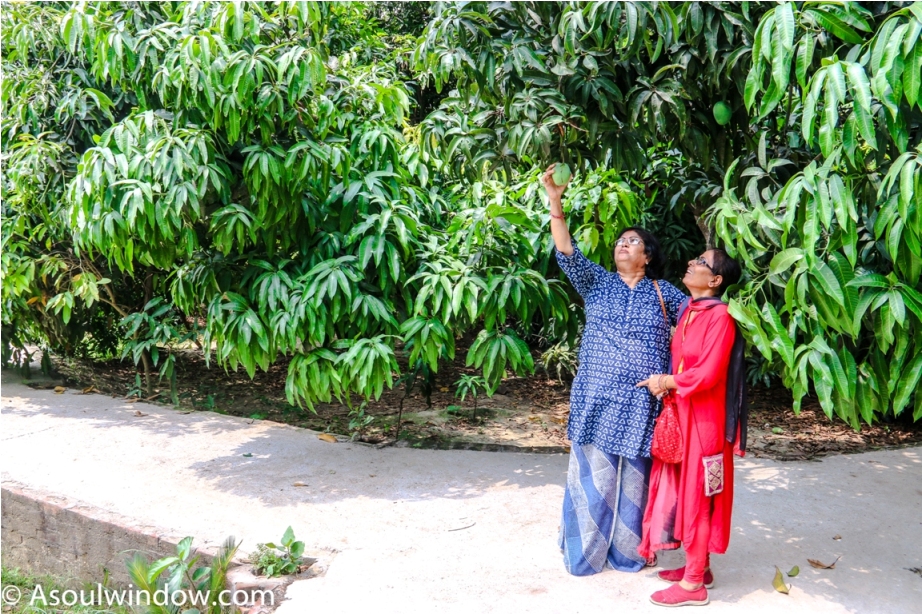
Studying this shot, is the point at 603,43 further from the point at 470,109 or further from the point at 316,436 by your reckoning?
the point at 316,436

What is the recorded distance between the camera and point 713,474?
296 centimetres

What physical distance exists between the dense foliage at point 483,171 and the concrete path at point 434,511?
24.7 inches

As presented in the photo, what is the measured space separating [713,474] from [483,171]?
171 cm

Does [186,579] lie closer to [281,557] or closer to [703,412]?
[281,557]

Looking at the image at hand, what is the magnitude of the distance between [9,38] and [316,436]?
3378 millimetres

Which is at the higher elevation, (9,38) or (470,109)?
(9,38)

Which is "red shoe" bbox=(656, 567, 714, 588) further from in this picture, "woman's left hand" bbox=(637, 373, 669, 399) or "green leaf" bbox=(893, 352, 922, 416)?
"green leaf" bbox=(893, 352, 922, 416)

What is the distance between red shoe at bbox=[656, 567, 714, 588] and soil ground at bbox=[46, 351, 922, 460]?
6.29 ft

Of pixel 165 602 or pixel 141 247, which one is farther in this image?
pixel 141 247

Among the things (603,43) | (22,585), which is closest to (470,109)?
(603,43)

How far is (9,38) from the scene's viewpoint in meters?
5.38

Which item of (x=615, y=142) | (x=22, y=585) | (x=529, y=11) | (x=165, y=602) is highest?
(x=529, y=11)

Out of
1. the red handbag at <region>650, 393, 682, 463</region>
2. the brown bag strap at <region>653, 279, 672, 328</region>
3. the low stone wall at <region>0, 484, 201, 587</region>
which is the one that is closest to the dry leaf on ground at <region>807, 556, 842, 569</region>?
the red handbag at <region>650, 393, 682, 463</region>

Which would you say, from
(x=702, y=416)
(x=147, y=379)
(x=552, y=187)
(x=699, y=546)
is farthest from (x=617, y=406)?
(x=147, y=379)
